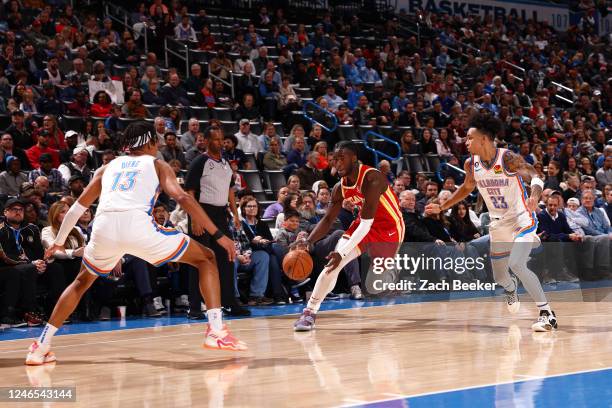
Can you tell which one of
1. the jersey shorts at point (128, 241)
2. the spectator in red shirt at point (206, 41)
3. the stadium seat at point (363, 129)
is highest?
the jersey shorts at point (128, 241)

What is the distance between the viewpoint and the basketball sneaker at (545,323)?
26.8ft

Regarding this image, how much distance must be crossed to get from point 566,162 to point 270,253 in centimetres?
819

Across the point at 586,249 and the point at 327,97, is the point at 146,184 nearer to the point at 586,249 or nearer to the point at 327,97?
the point at 586,249

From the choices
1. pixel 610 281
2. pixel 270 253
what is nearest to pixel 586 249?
pixel 610 281

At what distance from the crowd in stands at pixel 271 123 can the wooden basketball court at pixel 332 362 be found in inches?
64.7

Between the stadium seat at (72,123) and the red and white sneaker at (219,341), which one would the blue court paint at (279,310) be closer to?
the red and white sneaker at (219,341)

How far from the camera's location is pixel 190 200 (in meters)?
6.52

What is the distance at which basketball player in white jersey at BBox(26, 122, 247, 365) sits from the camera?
21.5 ft

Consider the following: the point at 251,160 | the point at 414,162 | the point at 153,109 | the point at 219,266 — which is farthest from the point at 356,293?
the point at 414,162

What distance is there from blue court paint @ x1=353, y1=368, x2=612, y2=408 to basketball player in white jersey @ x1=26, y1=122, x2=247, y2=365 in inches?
78.0

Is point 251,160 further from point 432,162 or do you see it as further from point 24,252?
point 24,252

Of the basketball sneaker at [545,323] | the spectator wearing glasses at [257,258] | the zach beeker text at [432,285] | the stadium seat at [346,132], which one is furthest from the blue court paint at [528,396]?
the stadium seat at [346,132]

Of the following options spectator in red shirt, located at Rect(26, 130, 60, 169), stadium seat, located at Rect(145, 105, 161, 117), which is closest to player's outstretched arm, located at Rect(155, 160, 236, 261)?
spectator in red shirt, located at Rect(26, 130, 60, 169)

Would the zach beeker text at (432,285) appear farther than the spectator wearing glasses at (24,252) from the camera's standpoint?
Yes
